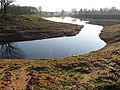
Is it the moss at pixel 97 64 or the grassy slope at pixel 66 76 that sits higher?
the moss at pixel 97 64

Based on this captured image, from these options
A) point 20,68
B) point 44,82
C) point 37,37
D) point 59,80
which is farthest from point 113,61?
point 37,37

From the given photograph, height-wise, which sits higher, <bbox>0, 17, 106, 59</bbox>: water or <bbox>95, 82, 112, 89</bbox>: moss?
<bbox>95, 82, 112, 89</bbox>: moss

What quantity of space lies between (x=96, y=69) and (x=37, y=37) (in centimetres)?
3598

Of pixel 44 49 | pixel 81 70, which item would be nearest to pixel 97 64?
pixel 81 70

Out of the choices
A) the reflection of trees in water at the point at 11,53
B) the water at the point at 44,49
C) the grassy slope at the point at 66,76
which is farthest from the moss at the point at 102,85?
the reflection of trees in water at the point at 11,53

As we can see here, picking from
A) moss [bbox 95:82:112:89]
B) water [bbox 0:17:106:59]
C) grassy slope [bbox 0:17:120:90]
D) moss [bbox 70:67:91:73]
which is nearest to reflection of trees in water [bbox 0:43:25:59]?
water [bbox 0:17:106:59]

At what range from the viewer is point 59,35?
179ft

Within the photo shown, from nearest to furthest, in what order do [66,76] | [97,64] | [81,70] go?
[66,76] < [81,70] < [97,64]

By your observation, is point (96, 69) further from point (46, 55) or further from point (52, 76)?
point (46, 55)

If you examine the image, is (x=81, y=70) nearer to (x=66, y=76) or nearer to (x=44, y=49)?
(x=66, y=76)

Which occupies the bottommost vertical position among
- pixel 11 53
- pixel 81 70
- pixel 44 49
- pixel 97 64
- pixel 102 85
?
pixel 11 53

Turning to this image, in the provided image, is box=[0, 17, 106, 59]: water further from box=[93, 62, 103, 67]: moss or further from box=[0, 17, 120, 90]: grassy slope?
box=[93, 62, 103, 67]: moss

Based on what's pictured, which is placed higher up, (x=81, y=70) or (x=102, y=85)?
(x=81, y=70)

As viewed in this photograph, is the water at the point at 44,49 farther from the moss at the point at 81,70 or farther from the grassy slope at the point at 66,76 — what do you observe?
the moss at the point at 81,70
